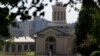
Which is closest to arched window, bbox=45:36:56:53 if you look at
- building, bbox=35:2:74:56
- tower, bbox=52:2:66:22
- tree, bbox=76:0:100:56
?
building, bbox=35:2:74:56

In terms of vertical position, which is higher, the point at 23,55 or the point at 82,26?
the point at 82,26

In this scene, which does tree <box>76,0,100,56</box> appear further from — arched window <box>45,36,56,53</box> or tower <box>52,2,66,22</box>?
tower <box>52,2,66,22</box>

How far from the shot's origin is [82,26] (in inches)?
2149

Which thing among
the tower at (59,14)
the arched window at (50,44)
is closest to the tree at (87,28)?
the arched window at (50,44)

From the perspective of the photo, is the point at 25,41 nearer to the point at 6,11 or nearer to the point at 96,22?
the point at 96,22

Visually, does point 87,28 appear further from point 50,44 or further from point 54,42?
point 54,42

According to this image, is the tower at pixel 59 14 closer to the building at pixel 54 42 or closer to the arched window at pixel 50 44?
the building at pixel 54 42

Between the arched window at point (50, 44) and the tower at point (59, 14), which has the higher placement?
the tower at point (59, 14)

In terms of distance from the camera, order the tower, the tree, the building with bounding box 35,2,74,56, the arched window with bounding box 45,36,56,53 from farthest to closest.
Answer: the tower → the arched window with bounding box 45,36,56,53 → the building with bounding box 35,2,74,56 → the tree

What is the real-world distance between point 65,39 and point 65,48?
5.48 feet

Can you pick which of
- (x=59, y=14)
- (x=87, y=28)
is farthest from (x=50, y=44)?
(x=87, y=28)

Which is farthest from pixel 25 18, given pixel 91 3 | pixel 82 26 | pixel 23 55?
pixel 23 55

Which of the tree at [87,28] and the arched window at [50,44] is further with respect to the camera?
the arched window at [50,44]

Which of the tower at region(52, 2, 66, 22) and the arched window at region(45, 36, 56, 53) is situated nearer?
the arched window at region(45, 36, 56, 53)
